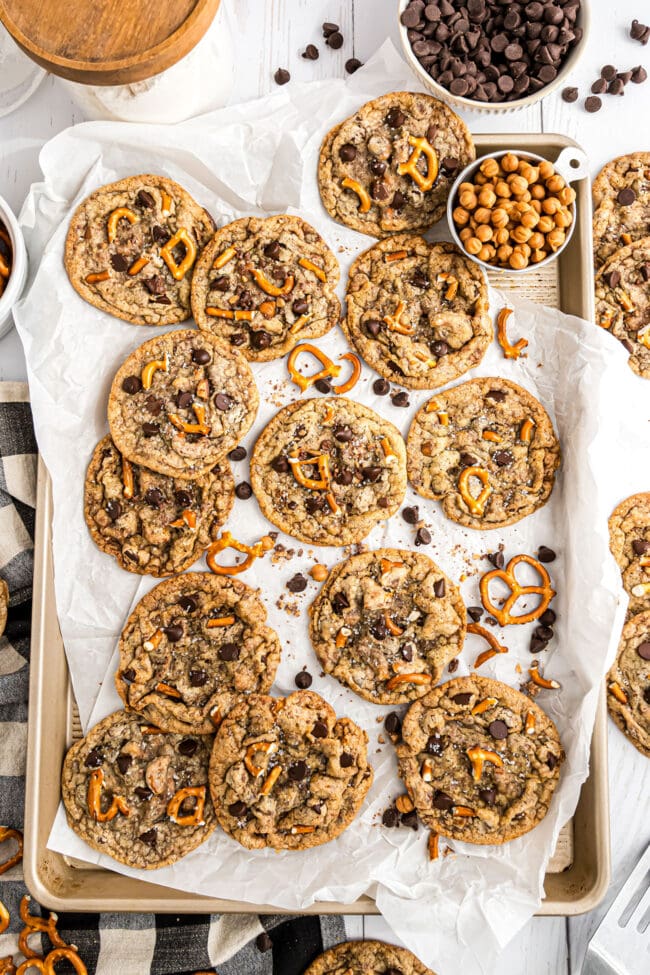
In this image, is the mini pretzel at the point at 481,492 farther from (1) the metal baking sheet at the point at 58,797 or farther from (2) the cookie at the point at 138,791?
(2) the cookie at the point at 138,791

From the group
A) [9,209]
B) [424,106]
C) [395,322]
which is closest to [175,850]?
[395,322]

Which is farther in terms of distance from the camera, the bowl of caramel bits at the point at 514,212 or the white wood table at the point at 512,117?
the white wood table at the point at 512,117

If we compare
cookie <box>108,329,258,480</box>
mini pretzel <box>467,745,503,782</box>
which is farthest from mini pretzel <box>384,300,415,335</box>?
mini pretzel <box>467,745,503,782</box>

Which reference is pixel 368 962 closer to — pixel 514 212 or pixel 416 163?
pixel 514 212

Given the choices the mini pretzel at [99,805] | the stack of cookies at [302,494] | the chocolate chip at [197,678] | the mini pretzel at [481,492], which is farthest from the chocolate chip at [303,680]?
the mini pretzel at [481,492]

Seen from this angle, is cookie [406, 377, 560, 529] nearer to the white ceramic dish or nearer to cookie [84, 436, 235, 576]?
the white ceramic dish
